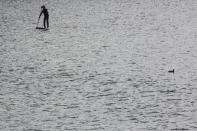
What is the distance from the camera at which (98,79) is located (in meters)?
18.7

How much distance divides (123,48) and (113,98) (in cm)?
1104

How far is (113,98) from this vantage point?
15.7 m

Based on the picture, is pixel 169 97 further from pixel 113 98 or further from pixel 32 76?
pixel 32 76

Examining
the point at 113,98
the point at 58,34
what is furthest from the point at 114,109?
the point at 58,34

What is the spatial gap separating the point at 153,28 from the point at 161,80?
60.5 feet

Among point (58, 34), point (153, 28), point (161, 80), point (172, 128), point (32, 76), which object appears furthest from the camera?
point (153, 28)

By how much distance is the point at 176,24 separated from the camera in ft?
125

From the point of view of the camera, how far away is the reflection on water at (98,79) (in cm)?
1345

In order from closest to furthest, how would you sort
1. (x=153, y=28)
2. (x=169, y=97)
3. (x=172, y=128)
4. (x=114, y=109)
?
1. (x=172, y=128)
2. (x=114, y=109)
3. (x=169, y=97)
4. (x=153, y=28)

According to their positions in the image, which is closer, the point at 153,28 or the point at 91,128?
the point at 91,128

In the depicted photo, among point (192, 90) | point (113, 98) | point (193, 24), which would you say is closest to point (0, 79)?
point (113, 98)

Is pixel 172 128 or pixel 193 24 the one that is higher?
pixel 193 24

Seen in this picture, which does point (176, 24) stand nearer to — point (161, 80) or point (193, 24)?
point (193, 24)

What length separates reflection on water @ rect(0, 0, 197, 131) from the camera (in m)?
13.5
